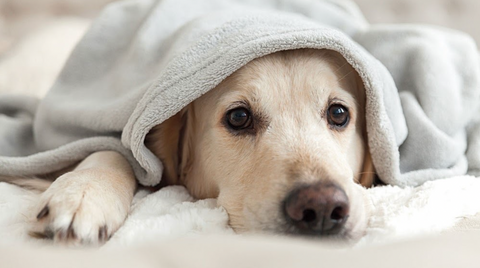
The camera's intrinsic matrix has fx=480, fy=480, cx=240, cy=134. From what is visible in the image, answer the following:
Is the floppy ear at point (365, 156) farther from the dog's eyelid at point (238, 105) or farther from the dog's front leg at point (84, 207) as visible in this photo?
the dog's front leg at point (84, 207)

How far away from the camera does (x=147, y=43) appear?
1.78m

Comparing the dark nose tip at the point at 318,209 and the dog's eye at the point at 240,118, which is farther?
the dog's eye at the point at 240,118

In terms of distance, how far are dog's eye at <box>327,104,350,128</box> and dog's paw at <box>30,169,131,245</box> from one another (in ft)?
2.17

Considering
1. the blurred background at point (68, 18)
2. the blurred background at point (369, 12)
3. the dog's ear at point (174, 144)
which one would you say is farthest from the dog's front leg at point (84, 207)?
the blurred background at point (369, 12)

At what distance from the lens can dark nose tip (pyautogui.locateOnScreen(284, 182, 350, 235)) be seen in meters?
1.06

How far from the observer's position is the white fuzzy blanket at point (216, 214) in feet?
3.54

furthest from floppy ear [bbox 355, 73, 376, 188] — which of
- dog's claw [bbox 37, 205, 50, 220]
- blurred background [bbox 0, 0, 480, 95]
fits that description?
blurred background [bbox 0, 0, 480, 95]

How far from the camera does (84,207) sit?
112cm

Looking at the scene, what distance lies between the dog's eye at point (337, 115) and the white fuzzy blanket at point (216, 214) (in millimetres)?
233

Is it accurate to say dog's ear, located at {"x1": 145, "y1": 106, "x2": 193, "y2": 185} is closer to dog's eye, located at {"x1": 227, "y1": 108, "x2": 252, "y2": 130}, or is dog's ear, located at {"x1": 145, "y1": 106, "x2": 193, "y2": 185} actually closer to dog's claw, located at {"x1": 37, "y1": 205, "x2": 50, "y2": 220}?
dog's eye, located at {"x1": 227, "y1": 108, "x2": 252, "y2": 130}

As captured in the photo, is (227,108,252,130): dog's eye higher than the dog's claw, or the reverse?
(227,108,252,130): dog's eye

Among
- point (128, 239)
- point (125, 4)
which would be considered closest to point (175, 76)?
point (128, 239)

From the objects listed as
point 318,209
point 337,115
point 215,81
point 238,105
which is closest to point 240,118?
point 238,105

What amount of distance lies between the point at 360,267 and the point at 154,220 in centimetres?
61
